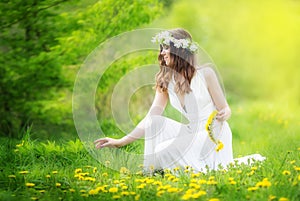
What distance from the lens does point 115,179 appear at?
317 centimetres

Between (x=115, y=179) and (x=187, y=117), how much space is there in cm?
72

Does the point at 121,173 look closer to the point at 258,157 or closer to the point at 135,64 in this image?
the point at 258,157

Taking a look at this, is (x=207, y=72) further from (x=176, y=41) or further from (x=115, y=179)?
(x=115, y=179)

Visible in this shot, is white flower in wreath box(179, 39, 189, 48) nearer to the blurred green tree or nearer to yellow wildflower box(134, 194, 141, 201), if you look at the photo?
yellow wildflower box(134, 194, 141, 201)

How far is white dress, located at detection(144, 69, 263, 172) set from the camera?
11.0ft

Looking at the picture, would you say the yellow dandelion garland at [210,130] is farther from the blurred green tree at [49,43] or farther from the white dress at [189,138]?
the blurred green tree at [49,43]

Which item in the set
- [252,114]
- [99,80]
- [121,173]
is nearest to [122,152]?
[121,173]

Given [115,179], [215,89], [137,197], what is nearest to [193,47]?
[215,89]

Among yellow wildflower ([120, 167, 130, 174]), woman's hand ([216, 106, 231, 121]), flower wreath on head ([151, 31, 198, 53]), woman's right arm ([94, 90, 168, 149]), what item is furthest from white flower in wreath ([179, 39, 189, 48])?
yellow wildflower ([120, 167, 130, 174])

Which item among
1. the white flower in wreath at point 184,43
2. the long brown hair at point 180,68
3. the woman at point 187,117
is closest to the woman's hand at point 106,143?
the woman at point 187,117

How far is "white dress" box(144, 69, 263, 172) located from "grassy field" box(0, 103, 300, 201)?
116 millimetres

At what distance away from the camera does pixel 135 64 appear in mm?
5809

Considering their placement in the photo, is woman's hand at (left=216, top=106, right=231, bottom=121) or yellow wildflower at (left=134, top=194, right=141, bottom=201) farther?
woman's hand at (left=216, top=106, right=231, bottom=121)

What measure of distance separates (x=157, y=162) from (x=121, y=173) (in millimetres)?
252
